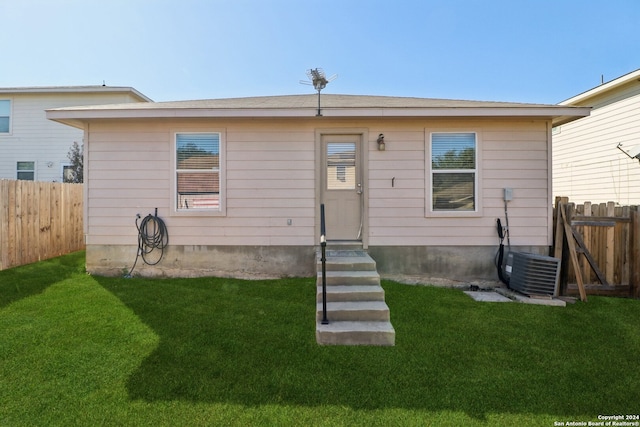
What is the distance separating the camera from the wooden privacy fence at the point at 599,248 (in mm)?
5004

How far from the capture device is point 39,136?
432 inches

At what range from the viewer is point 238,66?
10258 millimetres

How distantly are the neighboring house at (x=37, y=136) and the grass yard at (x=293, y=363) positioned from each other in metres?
8.51

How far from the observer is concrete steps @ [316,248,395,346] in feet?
10.8

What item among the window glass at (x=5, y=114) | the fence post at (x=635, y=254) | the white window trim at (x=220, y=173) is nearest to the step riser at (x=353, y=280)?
the white window trim at (x=220, y=173)

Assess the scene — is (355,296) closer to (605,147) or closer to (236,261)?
(236,261)

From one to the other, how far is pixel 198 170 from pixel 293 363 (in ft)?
12.9

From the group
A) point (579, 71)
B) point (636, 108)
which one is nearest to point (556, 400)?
point (636, 108)

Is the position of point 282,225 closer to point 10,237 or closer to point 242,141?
point 242,141

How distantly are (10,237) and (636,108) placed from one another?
14.3m

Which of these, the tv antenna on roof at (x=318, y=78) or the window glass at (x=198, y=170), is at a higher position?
the tv antenna on roof at (x=318, y=78)

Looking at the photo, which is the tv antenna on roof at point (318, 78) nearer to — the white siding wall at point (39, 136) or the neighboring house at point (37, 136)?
the neighboring house at point (37, 136)

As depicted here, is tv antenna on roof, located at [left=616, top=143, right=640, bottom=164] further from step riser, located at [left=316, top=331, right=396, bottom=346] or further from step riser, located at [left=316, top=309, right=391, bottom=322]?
step riser, located at [left=316, top=331, right=396, bottom=346]

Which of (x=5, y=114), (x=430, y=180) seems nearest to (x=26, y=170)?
Result: (x=5, y=114)
